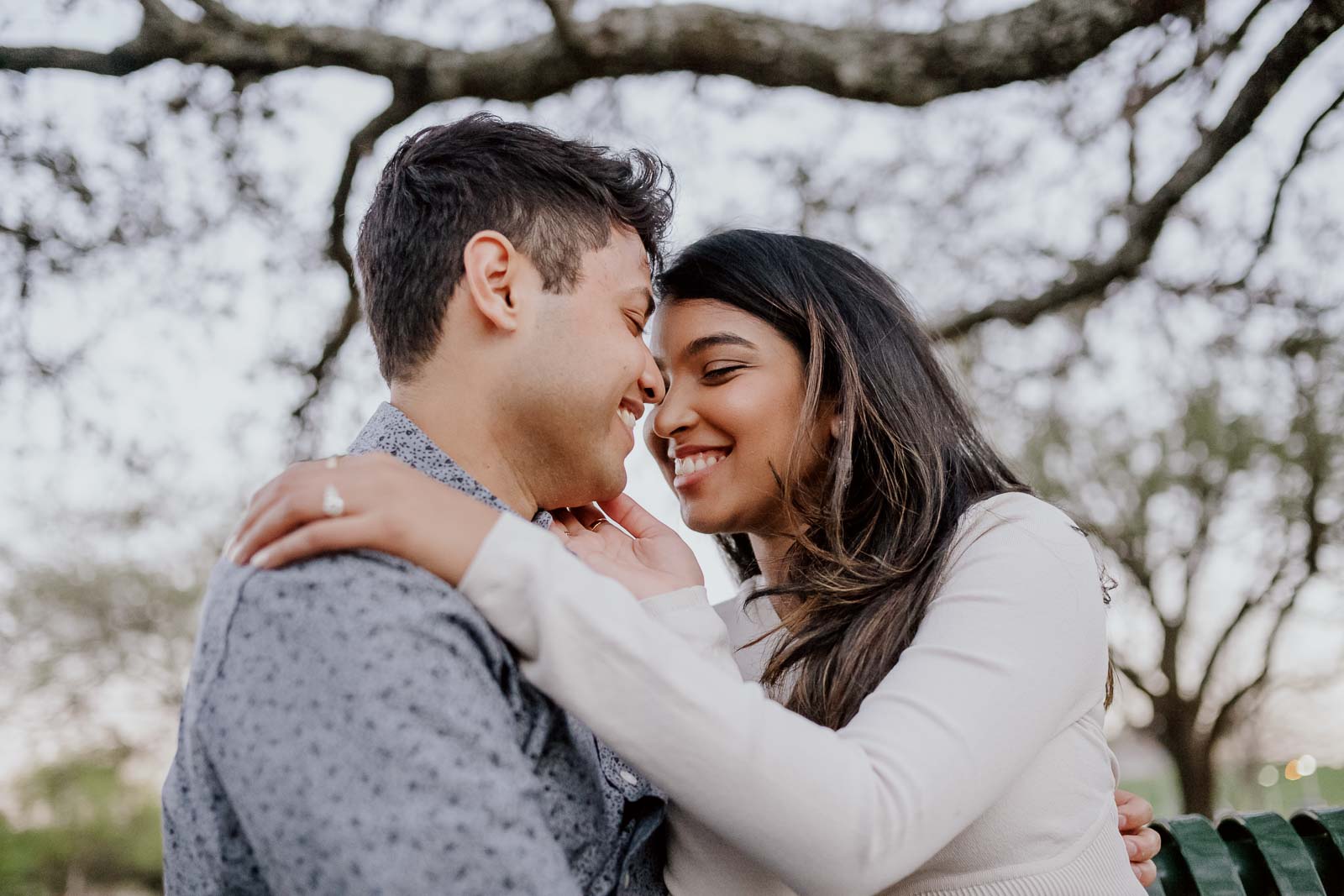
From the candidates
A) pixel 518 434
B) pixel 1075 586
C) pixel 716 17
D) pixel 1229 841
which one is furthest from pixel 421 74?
pixel 1229 841

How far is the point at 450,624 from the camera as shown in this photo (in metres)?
1.50

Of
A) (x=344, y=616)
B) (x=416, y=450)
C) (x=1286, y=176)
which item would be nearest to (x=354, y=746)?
(x=344, y=616)

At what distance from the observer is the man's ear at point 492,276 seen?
6.51 feet

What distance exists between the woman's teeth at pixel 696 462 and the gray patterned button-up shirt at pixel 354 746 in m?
1.16

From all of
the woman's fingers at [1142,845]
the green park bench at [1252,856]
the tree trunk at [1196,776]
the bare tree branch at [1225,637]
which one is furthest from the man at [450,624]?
the tree trunk at [1196,776]

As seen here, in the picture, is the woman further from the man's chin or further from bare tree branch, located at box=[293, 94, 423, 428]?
bare tree branch, located at box=[293, 94, 423, 428]

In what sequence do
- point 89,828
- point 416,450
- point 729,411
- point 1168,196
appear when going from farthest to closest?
point 89,828
point 1168,196
point 729,411
point 416,450

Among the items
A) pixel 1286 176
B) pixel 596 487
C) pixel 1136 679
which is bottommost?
pixel 1136 679

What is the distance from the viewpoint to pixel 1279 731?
15555 mm

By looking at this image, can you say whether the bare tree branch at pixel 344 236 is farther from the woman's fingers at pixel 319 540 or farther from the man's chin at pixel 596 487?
the woman's fingers at pixel 319 540

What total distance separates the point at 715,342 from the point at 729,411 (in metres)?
0.17

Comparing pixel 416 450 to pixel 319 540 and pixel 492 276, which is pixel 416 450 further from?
pixel 319 540

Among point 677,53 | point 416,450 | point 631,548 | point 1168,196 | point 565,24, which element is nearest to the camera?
point 416,450

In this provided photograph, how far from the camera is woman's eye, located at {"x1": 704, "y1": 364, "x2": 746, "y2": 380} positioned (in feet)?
8.81
